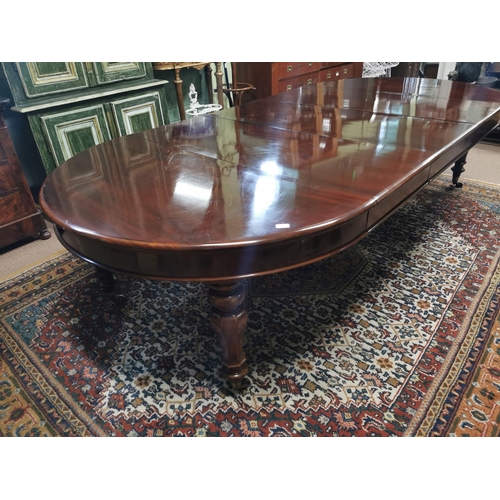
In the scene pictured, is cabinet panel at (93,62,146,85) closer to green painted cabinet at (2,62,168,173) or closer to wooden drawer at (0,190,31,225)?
green painted cabinet at (2,62,168,173)

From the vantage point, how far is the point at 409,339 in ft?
4.67

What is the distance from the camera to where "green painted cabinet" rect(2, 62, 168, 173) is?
2.16 metres

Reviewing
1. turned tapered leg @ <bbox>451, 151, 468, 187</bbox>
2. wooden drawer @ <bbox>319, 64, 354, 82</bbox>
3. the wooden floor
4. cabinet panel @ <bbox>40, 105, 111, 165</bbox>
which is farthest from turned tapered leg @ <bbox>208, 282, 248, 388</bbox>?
wooden drawer @ <bbox>319, 64, 354, 82</bbox>

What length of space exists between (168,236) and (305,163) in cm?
60

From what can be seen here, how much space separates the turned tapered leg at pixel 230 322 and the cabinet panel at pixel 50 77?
1.86 metres

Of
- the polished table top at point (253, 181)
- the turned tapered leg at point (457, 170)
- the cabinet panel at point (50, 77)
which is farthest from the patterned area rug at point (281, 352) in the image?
the cabinet panel at point (50, 77)

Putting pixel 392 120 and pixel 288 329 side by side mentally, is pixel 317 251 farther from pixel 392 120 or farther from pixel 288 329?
pixel 392 120

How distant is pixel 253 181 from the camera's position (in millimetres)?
1184

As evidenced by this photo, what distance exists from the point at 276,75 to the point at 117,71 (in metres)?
1.44

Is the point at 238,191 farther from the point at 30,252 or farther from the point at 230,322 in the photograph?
the point at 30,252

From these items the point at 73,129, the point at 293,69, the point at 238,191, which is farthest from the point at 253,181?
the point at 293,69

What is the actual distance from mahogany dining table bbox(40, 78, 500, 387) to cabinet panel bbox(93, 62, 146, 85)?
1.02 m

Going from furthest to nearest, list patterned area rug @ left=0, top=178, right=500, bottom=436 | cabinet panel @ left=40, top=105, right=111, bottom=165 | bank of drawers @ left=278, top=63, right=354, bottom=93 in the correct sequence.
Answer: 1. bank of drawers @ left=278, top=63, right=354, bottom=93
2. cabinet panel @ left=40, top=105, right=111, bottom=165
3. patterned area rug @ left=0, top=178, right=500, bottom=436

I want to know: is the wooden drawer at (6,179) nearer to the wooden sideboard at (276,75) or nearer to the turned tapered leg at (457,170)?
the wooden sideboard at (276,75)
